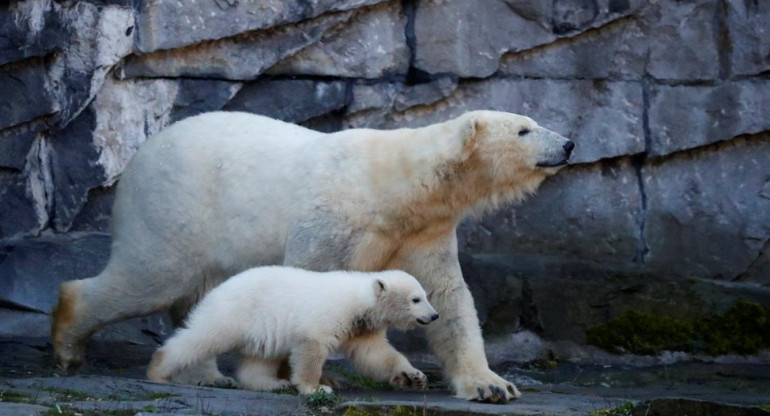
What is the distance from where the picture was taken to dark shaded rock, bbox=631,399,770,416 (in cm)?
477

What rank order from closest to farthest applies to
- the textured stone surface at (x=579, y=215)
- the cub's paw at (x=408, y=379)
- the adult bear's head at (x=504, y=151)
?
the cub's paw at (x=408, y=379) < the adult bear's head at (x=504, y=151) < the textured stone surface at (x=579, y=215)

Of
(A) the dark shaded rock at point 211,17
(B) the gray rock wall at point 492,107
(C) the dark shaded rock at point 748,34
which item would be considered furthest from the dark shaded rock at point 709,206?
(A) the dark shaded rock at point 211,17

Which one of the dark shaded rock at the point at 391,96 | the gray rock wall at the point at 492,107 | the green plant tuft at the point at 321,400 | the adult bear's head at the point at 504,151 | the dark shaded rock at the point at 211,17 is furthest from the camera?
the dark shaded rock at the point at 391,96

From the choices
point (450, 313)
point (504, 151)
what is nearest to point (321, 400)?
point (450, 313)

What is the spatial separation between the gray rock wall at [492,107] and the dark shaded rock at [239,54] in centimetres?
1

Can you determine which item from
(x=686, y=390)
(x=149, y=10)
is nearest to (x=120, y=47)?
(x=149, y=10)

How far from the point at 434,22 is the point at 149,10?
6.07ft

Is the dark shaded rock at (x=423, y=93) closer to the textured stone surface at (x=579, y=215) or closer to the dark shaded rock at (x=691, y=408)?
the textured stone surface at (x=579, y=215)

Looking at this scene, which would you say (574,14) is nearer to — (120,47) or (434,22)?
(434,22)

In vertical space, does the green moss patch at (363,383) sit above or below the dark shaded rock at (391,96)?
below

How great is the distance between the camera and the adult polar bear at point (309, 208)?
637cm

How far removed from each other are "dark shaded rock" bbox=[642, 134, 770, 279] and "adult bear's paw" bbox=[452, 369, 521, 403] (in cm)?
339

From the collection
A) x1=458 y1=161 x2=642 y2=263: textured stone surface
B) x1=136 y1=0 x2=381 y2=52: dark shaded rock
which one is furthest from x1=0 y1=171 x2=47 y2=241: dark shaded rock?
x1=458 y1=161 x2=642 y2=263: textured stone surface

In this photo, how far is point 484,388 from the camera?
6148 millimetres
